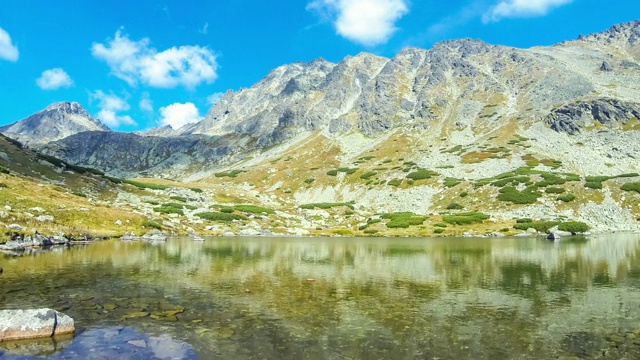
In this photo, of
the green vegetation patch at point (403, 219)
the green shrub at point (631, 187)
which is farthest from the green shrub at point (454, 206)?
the green shrub at point (631, 187)

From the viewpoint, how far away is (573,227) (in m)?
73.1

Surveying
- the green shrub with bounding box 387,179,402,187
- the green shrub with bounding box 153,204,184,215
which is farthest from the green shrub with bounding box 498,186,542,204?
the green shrub with bounding box 153,204,184,215

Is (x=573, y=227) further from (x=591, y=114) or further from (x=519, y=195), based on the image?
(x=591, y=114)

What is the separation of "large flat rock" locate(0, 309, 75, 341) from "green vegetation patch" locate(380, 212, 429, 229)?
71.5 metres

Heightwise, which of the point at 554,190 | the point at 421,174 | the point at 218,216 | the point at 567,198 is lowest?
the point at 218,216

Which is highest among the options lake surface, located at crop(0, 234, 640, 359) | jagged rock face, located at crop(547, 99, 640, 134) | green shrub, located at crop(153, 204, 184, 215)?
jagged rock face, located at crop(547, 99, 640, 134)

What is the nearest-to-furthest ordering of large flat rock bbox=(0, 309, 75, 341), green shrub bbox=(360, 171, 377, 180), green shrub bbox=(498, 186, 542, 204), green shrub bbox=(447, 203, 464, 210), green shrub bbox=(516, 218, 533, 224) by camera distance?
large flat rock bbox=(0, 309, 75, 341) < green shrub bbox=(516, 218, 533, 224) < green shrub bbox=(498, 186, 542, 204) < green shrub bbox=(447, 203, 464, 210) < green shrub bbox=(360, 171, 377, 180)

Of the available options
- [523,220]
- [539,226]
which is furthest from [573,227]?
[523,220]

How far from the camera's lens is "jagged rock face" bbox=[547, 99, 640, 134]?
479ft

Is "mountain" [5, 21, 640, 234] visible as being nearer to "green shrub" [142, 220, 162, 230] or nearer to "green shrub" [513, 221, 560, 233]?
"green shrub" [513, 221, 560, 233]

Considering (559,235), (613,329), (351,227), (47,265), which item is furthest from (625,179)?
(47,265)

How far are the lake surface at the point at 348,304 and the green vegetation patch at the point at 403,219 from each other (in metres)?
46.1

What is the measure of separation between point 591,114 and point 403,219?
4276 inches

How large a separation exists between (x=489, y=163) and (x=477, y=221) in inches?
1909
